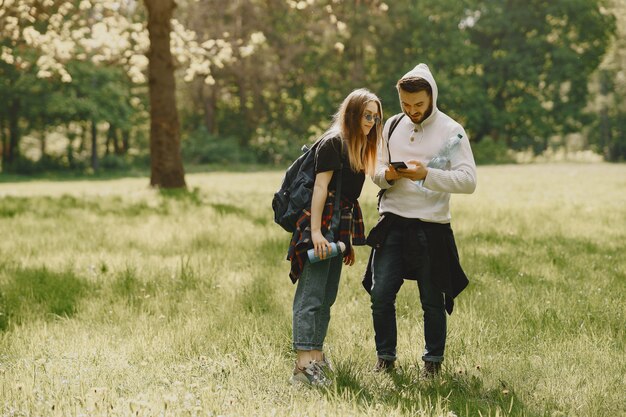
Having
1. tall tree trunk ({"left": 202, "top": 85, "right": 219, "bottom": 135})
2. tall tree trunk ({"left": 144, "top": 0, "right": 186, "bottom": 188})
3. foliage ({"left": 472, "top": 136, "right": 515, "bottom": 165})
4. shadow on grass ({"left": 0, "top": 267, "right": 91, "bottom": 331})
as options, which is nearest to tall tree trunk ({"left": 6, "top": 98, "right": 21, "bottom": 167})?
tall tree trunk ({"left": 202, "top": 85, "right": 219, "bottom": 135})

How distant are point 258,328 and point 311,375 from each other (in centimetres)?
91

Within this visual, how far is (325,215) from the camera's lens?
340cm

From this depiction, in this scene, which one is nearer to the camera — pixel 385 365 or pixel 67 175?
pixel 385 365

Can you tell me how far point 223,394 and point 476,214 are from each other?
7.09 meters

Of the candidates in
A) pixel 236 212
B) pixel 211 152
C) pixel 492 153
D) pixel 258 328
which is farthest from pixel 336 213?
pixel 492 153

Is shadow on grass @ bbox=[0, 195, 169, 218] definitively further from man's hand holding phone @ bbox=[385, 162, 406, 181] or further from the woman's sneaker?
man's hand holding phone @ bbox=[385, 162, 406, 181]

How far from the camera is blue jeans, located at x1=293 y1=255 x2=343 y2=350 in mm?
3424

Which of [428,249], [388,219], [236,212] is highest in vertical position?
[388,219]

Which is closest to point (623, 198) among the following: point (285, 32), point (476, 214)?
point (476, 214)

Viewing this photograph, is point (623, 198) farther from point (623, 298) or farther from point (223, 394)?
point (223, 394)

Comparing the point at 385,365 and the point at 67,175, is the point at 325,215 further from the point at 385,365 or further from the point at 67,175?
the point at 67,175

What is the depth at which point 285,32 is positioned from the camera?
123ft

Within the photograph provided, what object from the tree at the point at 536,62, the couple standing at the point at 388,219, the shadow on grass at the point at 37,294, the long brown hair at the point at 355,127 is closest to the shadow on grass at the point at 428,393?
the couple standing at the point at 388,219

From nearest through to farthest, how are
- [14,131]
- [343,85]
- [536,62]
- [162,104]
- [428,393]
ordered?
[428,393]
[162,104]
[14,131]
[343,85]
[536,62]
